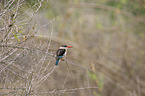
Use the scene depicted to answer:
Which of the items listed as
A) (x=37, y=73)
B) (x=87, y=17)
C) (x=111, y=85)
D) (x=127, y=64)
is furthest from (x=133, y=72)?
(x=37, y=73)

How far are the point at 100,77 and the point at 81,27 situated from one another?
369 cm

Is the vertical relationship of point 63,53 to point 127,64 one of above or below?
above

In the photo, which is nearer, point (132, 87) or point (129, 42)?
point (132, 87)

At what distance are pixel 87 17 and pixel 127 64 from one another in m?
4.43

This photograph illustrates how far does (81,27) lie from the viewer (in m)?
13.5

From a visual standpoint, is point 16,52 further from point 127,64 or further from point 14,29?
point 127,64

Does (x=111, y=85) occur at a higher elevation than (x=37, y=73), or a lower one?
lower

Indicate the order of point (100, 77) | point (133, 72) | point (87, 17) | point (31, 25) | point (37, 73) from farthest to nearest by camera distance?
point (87, 17), point (133, 72), point (100, 77), point (31, 25), point (37, 73)

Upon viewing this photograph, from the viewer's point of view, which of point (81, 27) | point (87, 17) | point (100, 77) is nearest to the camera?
point (100, 77)

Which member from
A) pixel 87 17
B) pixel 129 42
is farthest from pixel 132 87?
pixel 87 17

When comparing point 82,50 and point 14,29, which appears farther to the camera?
point 82,50

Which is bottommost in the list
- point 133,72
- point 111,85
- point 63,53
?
point 111,85

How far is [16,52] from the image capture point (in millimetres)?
3924

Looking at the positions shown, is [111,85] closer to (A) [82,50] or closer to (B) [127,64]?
(B) [127,64]
